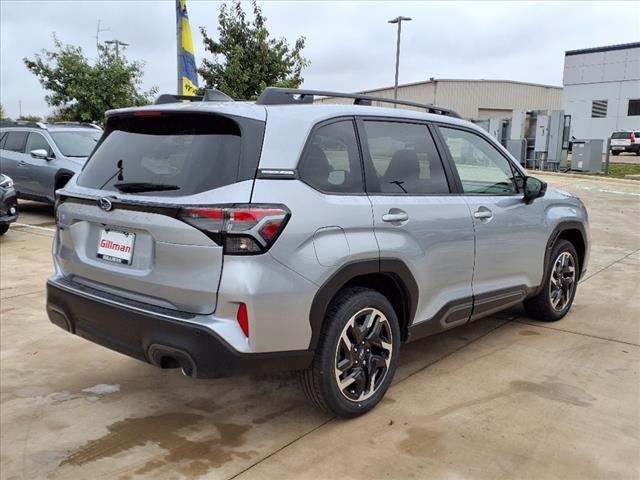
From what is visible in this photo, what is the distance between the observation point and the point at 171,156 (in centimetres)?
306

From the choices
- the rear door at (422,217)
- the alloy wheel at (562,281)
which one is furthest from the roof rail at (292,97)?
the alloy wheel at (562,281)

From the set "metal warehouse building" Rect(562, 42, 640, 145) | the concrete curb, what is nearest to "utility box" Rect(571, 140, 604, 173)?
the concrete curb

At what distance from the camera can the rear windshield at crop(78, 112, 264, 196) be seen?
9.37 ft

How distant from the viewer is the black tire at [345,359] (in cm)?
308

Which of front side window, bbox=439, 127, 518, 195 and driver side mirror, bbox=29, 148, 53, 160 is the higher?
front side window, bbox=439, 127, 518, 195

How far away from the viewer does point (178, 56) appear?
1043cm

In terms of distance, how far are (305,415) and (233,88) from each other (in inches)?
520

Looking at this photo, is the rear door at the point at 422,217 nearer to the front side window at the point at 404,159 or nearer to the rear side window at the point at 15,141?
the front side window at the point at 404,159

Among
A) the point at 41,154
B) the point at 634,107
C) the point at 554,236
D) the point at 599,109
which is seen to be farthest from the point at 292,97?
the point at 599,109

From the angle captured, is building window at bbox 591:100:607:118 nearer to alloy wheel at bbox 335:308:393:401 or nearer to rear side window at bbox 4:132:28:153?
rear side window at bbox 4:132:28:153

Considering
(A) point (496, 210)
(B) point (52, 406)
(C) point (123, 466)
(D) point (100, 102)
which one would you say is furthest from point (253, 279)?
(D) point (100, 102)

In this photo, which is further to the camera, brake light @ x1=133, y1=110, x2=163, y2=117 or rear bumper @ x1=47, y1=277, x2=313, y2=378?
brake light @ x1=133, y1=110, x2=163, y2=117

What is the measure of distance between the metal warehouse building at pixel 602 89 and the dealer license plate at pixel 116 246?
44655 millimetres

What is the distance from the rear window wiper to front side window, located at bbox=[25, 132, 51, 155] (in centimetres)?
901
